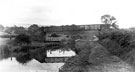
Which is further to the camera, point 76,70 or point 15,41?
point 15,41

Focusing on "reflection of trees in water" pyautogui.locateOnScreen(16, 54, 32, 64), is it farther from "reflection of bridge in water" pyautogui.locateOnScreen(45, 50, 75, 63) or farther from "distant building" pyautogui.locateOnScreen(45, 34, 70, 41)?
"distant building" pyautogui.locateOnScreen(45, 34, 70, 41)

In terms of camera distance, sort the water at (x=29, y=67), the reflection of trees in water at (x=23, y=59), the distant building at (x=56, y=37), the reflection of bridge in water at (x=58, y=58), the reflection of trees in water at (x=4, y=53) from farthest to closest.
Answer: the distant building at (x=56, y=37), the reflection of trees in water at (x=4, y=53), the reflection of trees in water at (x=23, y=59), the reflection of bridge in water at (x=58, y=58), the water at (x=29, y=67)

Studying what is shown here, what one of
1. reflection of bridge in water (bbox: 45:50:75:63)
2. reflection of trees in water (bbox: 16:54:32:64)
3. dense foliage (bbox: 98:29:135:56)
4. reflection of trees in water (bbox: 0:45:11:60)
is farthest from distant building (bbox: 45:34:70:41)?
dense foliage (bbox: 98:29:135:56)

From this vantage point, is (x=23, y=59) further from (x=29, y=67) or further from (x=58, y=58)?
(x=29, y=67)

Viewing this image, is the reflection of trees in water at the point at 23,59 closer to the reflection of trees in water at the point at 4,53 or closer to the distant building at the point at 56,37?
the reflection of trees in water at the point at 4,53

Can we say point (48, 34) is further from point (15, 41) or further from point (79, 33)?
point (15, 41)

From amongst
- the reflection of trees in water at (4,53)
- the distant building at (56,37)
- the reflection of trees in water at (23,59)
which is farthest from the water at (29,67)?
the distant building at (56,37)

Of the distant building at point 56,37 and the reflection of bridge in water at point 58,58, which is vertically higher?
the distant building at point 56,37

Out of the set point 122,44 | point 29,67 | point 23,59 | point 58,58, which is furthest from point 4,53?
point 122,44

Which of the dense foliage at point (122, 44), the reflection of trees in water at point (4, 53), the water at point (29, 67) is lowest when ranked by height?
the reflection of trees in water at point (4, 53)

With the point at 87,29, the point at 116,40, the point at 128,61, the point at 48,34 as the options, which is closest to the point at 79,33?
the point at 87,29

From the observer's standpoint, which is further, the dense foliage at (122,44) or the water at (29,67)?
the water at (29,67)

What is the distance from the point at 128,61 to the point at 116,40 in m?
2.18

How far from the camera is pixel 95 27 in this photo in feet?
93.3
